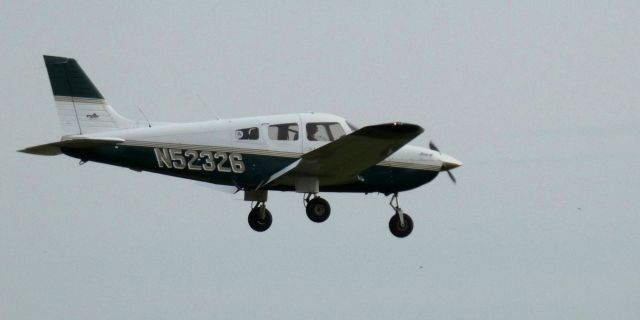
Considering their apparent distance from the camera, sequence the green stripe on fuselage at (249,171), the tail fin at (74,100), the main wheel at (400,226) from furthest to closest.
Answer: the main wheel at (400,226)
the tail fin at (74,100)
the green stripe on fuselage at (249,171)

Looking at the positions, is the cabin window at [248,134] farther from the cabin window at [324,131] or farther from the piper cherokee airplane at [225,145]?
the cabin window at [324,131]

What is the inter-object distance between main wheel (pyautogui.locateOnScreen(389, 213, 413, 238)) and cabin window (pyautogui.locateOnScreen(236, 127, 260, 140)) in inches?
168

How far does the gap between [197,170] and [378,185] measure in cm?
443

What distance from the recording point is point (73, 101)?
142 feet

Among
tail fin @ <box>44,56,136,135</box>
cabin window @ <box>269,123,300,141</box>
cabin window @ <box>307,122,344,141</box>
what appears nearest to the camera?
tail fin @ <box>44,56,136,135</box>

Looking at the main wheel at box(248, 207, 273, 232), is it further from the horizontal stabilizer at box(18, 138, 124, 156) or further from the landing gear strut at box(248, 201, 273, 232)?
the horizontal stabilizer at box(18, 138, 124, 156)

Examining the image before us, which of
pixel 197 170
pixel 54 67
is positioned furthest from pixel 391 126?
pixel 54 67

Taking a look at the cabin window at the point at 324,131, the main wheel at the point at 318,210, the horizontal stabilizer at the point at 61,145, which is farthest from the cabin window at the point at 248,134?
the horizontal stabilizer at the point at 61,145

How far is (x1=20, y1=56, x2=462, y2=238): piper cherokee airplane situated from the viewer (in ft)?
141

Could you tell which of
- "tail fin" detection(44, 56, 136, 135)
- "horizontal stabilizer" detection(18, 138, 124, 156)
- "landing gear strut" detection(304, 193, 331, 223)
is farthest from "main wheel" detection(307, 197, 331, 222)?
"horizontal stabilizer" detection(18, 138, 124, 156)

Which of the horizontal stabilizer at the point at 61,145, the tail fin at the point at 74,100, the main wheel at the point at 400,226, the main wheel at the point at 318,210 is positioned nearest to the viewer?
the horizontal stabilizer at the point at 61,145

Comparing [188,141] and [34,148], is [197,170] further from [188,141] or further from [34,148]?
[34,148]

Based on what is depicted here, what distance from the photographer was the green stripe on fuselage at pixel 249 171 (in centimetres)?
4291

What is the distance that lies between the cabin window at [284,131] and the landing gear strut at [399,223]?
3.26 metres
